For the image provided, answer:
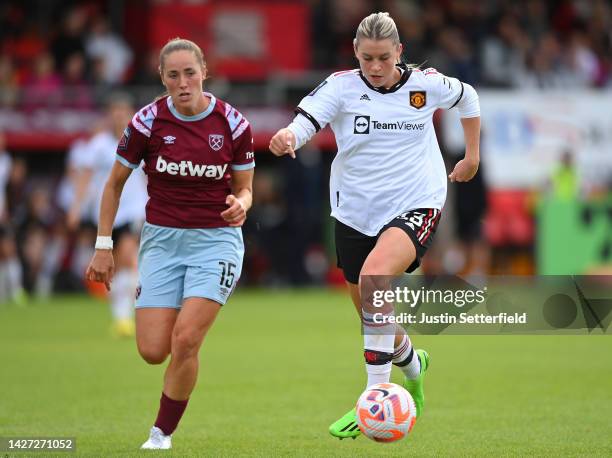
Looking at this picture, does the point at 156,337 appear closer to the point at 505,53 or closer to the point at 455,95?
the point at 455,95

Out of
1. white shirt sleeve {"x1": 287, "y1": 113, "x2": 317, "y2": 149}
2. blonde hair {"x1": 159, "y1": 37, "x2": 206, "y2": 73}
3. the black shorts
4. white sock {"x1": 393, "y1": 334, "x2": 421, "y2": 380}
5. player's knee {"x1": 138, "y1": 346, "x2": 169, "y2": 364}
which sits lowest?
white sock {"x1": 393, "y1": 334, "x2": 421, "y2": 380}

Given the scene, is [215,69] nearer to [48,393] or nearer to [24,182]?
[24,182]

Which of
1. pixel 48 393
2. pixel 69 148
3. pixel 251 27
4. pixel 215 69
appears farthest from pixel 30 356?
pixel 251 27

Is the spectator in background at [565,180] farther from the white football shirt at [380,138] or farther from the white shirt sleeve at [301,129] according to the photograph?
the white shirt sleeve at [301,129]

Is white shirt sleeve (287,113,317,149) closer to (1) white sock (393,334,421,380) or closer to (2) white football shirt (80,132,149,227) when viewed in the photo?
(1) white sock (393,334,421,380)

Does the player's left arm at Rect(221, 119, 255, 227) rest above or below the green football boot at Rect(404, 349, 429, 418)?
above

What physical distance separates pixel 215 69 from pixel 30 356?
1129 cm

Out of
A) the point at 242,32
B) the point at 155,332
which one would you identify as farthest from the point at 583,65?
the point at 155,332

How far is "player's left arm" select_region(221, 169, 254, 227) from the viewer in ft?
22.5

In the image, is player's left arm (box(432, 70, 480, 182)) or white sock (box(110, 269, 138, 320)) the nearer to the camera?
player's left arm (box(432, 70, 480, 182))

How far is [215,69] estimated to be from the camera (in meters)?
22.6

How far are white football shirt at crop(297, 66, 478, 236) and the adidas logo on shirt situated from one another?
2.14 feet

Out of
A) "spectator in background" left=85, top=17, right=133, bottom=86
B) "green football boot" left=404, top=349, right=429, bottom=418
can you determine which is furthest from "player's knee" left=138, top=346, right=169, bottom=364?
"spectator in background" left=85, top=17, right=133, bottom=86

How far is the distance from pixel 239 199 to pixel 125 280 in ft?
23.7
